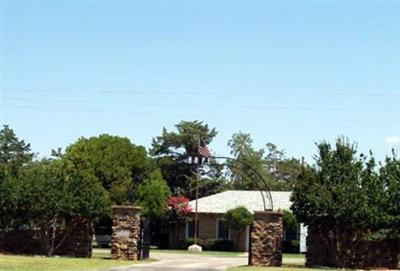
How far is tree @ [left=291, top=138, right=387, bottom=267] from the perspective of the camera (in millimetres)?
32375

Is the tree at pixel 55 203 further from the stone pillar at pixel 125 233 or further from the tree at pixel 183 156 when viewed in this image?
the tree at pixel 183 156

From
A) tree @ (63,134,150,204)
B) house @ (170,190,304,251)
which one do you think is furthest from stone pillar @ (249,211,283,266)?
tree @ (63,134,150,204)

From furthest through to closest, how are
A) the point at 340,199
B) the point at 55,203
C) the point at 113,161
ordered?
the point at 113,161, the point at 55,203, the point at 340,199

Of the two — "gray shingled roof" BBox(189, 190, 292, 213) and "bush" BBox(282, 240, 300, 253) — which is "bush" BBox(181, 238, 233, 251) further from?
"bush" BBox(282, 240, 300, 253)

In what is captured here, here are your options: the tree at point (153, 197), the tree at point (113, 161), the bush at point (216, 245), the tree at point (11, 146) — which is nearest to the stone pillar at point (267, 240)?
the bush at point (216, 245)

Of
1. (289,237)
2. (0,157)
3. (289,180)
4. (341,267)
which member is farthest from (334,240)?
(0,157)

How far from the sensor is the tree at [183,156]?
8375 cm

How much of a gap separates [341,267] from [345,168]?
4.21 m

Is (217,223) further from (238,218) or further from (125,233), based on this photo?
(125,233)

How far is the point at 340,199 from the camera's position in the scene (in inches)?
1276

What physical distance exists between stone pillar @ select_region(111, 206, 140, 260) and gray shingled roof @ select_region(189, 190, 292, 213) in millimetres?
24646

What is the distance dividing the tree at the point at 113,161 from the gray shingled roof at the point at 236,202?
5581mm

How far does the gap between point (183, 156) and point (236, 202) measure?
25265mm

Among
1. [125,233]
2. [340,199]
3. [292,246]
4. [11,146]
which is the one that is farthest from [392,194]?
[11,146]
